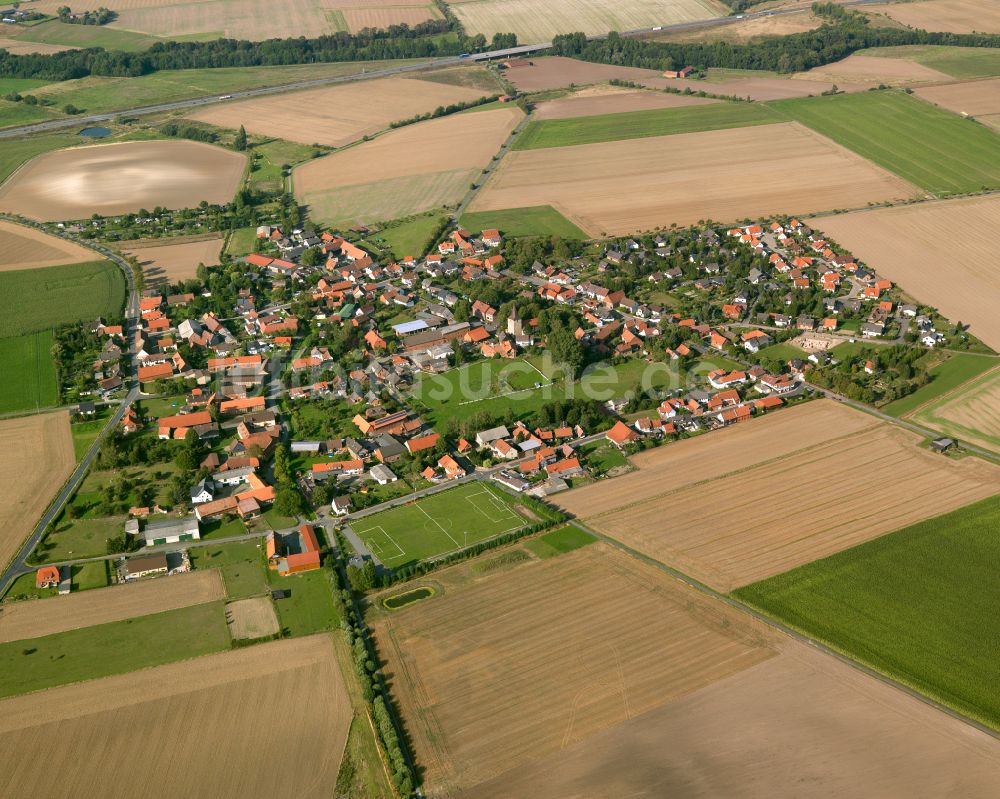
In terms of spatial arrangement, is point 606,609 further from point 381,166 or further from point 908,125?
point 908,125

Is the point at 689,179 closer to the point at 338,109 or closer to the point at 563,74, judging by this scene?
the point at 563,74

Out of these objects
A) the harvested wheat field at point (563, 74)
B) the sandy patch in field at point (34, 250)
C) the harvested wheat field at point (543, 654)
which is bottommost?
the harvested wheat field at point (543, 654)

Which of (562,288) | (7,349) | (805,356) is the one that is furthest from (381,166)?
(805,356)

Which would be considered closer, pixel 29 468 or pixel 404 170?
pixel 29 468

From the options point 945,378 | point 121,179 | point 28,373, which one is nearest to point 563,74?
point 121,179

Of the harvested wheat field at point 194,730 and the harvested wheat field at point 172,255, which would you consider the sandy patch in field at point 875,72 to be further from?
the harvested wheat field at point 194,730

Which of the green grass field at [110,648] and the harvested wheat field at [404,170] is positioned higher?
the harvested wheat field at [404,170]

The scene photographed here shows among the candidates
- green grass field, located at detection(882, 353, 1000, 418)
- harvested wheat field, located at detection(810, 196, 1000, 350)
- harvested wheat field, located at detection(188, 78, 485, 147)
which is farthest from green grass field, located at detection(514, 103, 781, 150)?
green grass field, located at detection(882, 353, 1000, 418)

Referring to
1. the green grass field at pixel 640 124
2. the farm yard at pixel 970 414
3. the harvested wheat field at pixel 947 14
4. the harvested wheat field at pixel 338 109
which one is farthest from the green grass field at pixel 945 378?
the harvested wheat field at pixel 947 14
